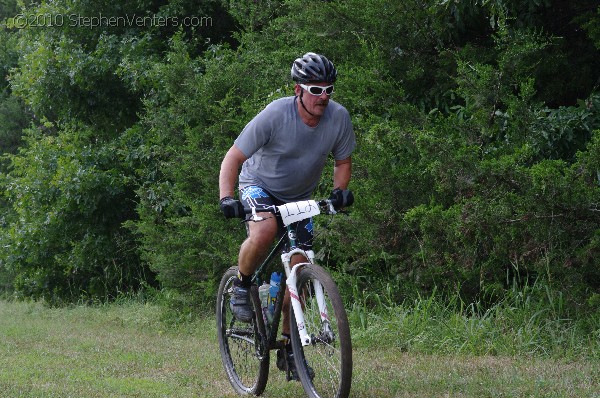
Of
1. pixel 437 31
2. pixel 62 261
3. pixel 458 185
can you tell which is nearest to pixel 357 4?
pixel 437 31

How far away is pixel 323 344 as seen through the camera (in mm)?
5227

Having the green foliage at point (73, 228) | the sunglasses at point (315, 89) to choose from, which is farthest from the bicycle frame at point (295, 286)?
the green foliage at point (73, 228)

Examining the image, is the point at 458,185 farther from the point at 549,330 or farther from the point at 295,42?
the point at 295,42

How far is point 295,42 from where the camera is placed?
451 inches

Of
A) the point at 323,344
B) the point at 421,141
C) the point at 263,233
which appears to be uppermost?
the point at 421,141

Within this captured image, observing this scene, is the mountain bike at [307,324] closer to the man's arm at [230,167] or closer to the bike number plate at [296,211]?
the bike number plate at [296,211]

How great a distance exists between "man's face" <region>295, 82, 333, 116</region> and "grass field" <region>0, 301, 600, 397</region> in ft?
5.73

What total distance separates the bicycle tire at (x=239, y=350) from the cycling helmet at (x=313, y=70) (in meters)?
1.52

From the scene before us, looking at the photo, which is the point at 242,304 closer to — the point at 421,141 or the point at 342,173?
the point at 342,173

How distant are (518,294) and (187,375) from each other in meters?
2.83

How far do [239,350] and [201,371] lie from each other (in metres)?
0.96

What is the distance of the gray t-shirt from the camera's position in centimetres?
558

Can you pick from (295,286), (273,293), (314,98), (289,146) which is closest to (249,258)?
(273,293)

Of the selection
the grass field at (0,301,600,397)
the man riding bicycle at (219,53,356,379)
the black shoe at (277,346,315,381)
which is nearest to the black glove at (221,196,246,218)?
the man riding bicycle at (219,53,356,379)
